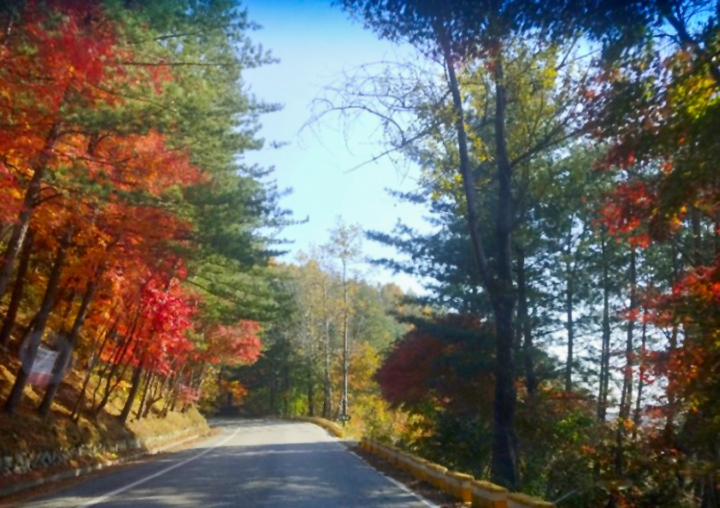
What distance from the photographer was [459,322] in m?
24.0

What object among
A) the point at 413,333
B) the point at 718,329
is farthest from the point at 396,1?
the point at 413,333

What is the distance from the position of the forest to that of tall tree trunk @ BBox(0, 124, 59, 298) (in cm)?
6

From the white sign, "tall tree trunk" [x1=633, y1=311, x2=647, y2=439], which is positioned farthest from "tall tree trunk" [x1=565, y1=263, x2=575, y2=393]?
the white sign

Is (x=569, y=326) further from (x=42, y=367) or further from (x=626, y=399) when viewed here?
(x=42, y=367)

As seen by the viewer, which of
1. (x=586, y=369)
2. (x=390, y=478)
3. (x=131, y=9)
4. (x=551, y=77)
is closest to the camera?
(x=131, y=9)

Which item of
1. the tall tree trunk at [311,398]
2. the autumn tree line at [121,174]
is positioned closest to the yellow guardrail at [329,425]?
the tall tree trunk at [311,398]

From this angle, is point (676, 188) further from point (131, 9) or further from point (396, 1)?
point (131, 9)

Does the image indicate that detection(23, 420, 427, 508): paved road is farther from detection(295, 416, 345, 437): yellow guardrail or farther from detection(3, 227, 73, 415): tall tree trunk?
detection(295, 416, 345, 437): yellow guardrail

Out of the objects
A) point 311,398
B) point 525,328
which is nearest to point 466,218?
point 525,328

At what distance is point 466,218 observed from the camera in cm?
2209

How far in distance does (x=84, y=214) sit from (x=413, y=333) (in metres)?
11.6

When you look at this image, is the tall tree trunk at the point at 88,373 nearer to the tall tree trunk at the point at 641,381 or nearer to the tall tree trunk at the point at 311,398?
the tall tree trunk at the point at 641,381

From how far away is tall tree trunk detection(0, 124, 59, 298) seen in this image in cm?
1432

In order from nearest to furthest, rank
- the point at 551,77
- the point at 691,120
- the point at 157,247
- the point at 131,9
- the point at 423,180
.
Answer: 1. the point at 691,120
2. the point at 131,9
3. the point at 551,77
4. the point at 423,180
5. the point at 157,247
